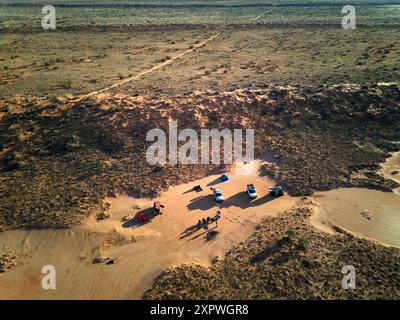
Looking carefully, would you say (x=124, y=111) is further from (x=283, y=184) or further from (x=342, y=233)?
(x=342, y=233)

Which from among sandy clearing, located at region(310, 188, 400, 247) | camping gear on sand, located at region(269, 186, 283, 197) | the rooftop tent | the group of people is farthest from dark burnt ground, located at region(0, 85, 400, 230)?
the group of people

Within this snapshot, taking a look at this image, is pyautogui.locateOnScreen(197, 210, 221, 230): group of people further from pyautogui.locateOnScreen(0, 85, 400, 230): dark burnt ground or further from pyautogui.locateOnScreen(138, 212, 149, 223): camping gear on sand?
pyautogui.locateOnScreen(0, 85, 400, 230): dark burnt ground

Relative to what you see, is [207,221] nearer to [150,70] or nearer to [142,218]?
[142,218]

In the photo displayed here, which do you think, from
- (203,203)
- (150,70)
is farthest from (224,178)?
(150,70)

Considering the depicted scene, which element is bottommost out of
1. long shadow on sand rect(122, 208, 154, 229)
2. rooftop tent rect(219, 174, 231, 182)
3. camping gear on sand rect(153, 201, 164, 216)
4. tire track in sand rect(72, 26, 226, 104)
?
long shadow on sand rect(122, 208, 154, 229)

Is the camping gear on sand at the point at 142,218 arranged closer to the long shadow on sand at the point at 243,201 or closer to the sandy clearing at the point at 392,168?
the long shadow on sand at the point at 243,201

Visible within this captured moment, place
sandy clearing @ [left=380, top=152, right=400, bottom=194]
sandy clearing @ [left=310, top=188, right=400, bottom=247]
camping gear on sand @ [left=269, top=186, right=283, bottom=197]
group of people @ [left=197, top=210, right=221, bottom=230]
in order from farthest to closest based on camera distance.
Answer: sandy clearing @ [left=380, top=152, right=400, bottom=194] → camping gear on sand @ [left=269, top=186, right=283, bottom=197] → group of people @ [left=197, top=210, right=221, bottom=230] → sandy clearing @ [left=310, top=188, right=400, bottom=247]
